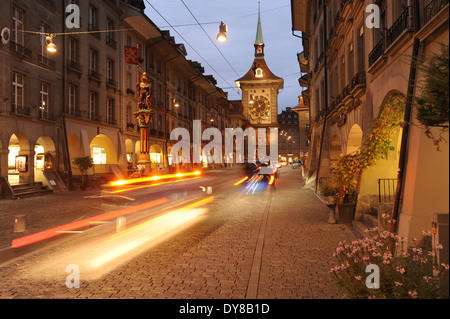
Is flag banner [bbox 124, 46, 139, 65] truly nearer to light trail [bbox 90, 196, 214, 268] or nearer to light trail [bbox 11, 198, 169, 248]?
light trail [bbox 11, 198, 169, 248]

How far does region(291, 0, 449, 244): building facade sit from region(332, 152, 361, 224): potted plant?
317mm

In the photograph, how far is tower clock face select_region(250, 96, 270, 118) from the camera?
102 m

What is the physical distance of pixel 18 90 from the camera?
21266 millimetres

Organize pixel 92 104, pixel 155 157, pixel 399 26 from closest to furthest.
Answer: pixel 399 26, pixel 92 104, pixel 155 157

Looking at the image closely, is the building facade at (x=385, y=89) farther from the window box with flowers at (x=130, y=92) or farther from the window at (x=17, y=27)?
the window box with flowers at (x=130, y=92)

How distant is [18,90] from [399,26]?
2085cm

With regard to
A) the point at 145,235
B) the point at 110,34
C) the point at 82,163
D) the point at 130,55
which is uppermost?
the point at 110,34

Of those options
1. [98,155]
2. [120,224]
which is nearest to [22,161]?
[98,155]

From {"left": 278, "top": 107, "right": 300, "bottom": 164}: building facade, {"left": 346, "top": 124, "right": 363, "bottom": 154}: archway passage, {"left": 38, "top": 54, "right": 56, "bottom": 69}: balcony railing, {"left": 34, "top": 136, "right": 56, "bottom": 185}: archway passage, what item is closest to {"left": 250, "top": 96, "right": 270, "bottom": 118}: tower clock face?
{"left": 278, "top": 107, "right": 300, "bottom": 164}: building facade

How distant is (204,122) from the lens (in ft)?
206

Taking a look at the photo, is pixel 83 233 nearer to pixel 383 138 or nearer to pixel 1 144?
pixel 383 138
